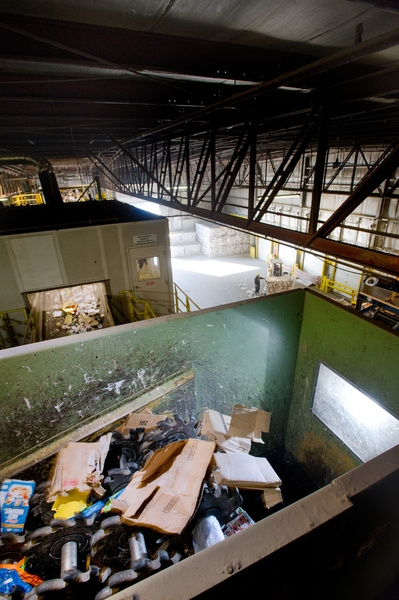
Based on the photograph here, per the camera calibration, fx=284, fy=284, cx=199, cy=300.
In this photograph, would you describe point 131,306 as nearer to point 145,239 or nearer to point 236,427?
point 145,239

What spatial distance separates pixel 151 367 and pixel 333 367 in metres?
2.32

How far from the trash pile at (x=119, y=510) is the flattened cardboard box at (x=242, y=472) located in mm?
12

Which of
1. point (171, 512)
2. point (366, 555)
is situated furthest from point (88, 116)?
point (366, 555)

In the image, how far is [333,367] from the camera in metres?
3.66

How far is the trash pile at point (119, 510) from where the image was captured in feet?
6.73

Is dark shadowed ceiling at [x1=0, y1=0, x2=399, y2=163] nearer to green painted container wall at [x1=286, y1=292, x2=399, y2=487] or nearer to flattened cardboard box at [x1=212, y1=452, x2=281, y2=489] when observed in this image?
green painted container wall at [x1=286, y1=292, x2=399, y2=487]

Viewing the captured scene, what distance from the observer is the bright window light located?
10.3ft

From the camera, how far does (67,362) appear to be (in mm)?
2961

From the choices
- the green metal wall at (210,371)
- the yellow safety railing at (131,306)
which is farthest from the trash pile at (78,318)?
the green metal wall at (210,371)

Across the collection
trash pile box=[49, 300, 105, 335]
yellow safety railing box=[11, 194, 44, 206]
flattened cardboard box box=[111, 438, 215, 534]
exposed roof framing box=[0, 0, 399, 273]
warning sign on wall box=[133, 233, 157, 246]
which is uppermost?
exposed roof framing box=[0, 0, 399, 273]

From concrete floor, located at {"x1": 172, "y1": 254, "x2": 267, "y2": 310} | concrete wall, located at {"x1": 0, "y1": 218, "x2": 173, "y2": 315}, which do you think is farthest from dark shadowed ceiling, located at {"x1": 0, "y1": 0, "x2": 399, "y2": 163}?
concrete floor, located at {"x1": 172, "y1": 254, "x2": 267, "y2": 310}

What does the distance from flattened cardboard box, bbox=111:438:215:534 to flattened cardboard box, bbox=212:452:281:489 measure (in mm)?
207

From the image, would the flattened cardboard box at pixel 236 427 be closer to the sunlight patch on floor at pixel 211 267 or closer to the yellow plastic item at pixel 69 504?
the yellow plastic item at pixel 69 504

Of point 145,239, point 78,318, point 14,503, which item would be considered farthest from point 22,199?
point 14,503
